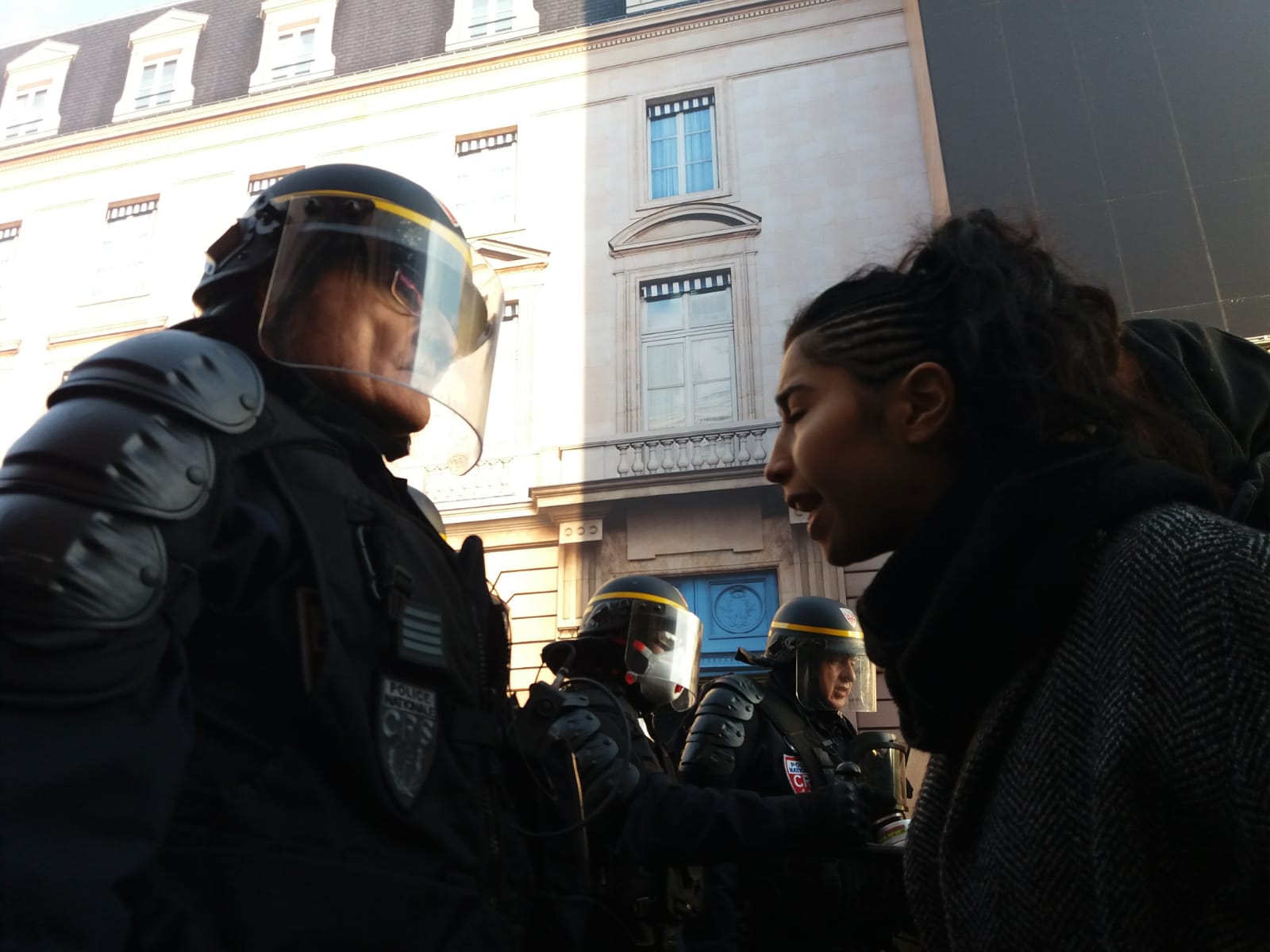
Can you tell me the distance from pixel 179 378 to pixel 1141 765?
1098mm

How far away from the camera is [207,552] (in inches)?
41.9

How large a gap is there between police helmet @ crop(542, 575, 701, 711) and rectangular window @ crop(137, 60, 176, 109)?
12.7 m

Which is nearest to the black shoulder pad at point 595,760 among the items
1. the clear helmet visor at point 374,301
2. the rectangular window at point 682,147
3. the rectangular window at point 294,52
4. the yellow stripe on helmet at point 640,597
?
the clear helmet visor at point 374,301

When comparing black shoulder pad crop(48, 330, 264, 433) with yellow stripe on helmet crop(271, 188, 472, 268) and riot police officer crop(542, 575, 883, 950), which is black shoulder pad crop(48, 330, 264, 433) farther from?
riot police officer crop(542, 575, 883, 950)

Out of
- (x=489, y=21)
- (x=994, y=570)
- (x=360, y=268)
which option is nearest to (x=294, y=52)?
(x=489, y=21)

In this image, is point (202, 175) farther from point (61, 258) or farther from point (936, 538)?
point (936, 538)

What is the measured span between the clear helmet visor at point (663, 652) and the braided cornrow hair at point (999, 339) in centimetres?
237

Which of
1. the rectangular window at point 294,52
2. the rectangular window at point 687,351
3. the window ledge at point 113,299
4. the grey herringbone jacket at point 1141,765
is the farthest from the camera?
the rectangular window at point 294,52

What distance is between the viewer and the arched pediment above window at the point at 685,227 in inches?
396

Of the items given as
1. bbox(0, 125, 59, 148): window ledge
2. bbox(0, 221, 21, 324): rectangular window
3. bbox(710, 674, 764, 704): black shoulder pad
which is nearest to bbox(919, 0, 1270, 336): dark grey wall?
bbox(710, 674, 764, 704): black shoulder pad

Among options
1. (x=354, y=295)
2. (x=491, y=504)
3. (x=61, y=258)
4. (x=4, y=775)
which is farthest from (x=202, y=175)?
(x=4, y=775)

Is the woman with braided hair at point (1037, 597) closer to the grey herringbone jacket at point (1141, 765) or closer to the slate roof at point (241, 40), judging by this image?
the grey herringbone jacket at point (1141, 765)

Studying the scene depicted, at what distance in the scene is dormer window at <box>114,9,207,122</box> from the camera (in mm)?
12914

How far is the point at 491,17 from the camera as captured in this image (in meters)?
12.1
